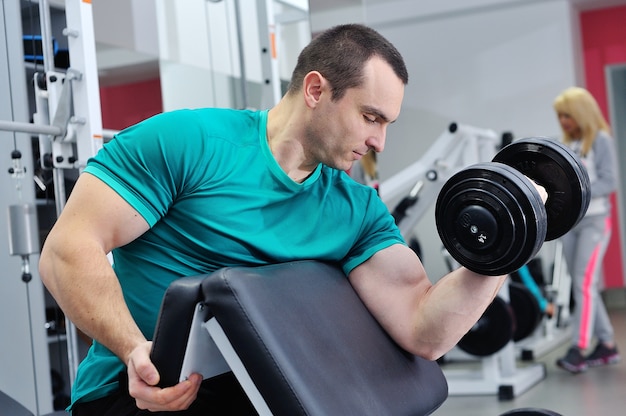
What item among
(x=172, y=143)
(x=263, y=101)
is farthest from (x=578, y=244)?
(x=172, y=143)

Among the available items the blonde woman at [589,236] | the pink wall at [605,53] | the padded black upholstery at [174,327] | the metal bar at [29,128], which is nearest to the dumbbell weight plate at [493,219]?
the padded black upholstery at [174,327]

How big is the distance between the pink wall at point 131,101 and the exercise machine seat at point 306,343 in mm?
2189

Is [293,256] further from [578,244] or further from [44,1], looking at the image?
[578,244]

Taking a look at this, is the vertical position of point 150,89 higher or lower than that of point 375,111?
higher

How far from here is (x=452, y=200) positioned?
52.9 inches

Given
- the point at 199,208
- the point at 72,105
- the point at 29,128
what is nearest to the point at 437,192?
the point at 72,105

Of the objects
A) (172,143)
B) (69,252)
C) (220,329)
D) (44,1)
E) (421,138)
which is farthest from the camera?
(421,138)

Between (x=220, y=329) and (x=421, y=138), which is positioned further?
(x=421, y=138)

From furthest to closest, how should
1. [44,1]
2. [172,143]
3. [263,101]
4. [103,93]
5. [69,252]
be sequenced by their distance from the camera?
1. [103,93]
2. [263,101]
3. [44,1]
4. [172,143]
5. [69,252]

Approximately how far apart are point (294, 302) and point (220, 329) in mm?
175

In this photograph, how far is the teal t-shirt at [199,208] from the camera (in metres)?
1.42

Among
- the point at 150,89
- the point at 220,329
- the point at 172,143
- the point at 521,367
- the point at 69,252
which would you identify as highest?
the point at 150,89

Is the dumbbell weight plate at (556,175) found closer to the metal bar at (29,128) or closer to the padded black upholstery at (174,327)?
the padded black upholstery at (174,327)

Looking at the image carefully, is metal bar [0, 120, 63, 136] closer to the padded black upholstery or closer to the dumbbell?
the padded black upholstery
